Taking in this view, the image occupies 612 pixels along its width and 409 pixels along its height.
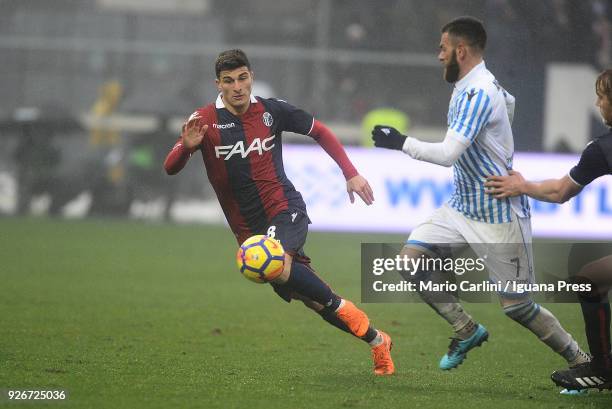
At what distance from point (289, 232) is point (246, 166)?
21.8 inches

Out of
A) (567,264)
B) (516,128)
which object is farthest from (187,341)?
(516,128)

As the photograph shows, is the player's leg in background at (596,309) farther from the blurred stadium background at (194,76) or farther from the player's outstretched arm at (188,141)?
the blurred stadium background at (194,76)

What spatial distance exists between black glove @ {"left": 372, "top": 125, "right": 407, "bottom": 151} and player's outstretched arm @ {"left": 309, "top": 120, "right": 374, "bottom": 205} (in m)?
0.51

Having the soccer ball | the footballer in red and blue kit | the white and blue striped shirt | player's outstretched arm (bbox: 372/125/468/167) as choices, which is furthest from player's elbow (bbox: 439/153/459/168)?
the soccer ball

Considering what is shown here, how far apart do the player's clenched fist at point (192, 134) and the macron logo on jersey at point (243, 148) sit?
33 centimetres

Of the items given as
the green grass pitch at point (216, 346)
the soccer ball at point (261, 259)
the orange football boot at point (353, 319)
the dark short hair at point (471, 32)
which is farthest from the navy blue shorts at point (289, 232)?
the dark short hair at point (471, 32)

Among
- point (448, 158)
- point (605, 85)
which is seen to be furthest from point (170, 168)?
point (605, 85)

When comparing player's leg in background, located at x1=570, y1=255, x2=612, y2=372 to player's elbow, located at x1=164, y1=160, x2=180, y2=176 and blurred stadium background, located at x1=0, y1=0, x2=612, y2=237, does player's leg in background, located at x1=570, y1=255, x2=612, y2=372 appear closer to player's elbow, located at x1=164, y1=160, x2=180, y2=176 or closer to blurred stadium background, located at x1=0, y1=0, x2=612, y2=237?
player's elbow, located at x1=164, y1=160, x2=180, y2=176

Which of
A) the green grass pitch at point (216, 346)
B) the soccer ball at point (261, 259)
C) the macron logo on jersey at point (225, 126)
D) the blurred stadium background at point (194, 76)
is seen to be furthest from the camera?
the blurred stadium background at point (194, 76)

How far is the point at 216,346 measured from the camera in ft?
26.9

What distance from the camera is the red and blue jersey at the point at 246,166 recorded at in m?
7.24

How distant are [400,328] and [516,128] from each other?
35.2ft

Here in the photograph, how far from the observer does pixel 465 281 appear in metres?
7.38

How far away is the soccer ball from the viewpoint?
6645mm
